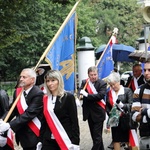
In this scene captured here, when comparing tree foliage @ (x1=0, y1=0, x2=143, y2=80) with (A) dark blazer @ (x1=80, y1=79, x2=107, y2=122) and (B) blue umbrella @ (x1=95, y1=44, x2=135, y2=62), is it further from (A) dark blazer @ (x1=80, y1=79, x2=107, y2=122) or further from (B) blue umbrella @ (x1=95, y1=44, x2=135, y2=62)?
(A) dark blazer @ (x1=80, y1=79, x2=107, y2=122)

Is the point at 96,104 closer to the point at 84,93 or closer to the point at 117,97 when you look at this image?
the point at 84,93

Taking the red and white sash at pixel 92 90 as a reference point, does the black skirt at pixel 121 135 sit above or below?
below

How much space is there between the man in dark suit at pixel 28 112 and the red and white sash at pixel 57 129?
52cm

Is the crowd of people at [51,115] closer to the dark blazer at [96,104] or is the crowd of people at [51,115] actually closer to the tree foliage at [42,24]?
the dark blazer at [96,104]

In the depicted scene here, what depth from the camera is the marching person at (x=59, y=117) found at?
536 centimetres

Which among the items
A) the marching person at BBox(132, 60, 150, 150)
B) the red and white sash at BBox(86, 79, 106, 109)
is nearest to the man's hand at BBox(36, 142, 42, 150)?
the marching person at BBox(132, 60, 150, 150)

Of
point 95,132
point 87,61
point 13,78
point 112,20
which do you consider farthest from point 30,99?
point 112,20

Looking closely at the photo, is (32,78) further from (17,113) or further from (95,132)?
(95,132)

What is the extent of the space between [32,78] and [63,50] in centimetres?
181

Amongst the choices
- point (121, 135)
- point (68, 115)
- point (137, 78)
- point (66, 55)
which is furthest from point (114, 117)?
point (137, 78)

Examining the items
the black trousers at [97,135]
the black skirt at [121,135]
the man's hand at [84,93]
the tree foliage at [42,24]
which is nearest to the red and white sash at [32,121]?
the black skirt at [121,135]

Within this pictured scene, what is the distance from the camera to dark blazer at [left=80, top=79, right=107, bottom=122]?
29.2 ft

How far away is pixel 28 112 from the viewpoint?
590 centimetres

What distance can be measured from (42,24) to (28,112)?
24035 millimetres
